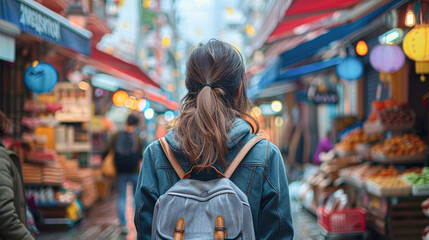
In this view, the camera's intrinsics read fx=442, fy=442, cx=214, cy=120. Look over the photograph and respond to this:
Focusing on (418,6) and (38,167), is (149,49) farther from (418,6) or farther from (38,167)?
(418,6)

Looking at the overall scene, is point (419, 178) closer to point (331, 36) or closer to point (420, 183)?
point (420, 183)

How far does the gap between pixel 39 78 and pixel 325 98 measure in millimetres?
6673

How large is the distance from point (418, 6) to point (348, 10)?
3.30m

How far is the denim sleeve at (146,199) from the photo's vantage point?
202cm

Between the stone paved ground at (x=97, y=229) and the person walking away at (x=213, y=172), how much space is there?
214 inches

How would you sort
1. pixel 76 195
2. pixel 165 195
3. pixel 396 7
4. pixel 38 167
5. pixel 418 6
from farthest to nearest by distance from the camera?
1. pixel 76 195
2. pixel 38 167
3. pixel 396 7
4. pixel 418 6
5. pixel 165 195

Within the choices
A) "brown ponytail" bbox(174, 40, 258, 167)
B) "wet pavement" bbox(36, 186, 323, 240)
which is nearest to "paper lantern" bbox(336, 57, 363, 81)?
"wet pavement" bbox(36, 186, 323, 240)

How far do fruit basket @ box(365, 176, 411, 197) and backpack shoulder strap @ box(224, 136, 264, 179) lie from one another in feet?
15.0

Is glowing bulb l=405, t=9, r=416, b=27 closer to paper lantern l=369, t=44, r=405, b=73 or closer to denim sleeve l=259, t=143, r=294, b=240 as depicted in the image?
paper lantern l=369, t=44, r=405, b=73

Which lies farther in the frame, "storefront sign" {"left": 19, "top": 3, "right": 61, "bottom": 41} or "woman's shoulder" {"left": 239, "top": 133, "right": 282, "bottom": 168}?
"storefront sign" {"left": 19, "top": 3, "right": 61, "bottom": 41}

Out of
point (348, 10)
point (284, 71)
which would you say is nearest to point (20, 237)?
point (348, 10)

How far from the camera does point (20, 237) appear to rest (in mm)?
2771

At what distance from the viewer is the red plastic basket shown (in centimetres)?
684

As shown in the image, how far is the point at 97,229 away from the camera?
26.0 feet
